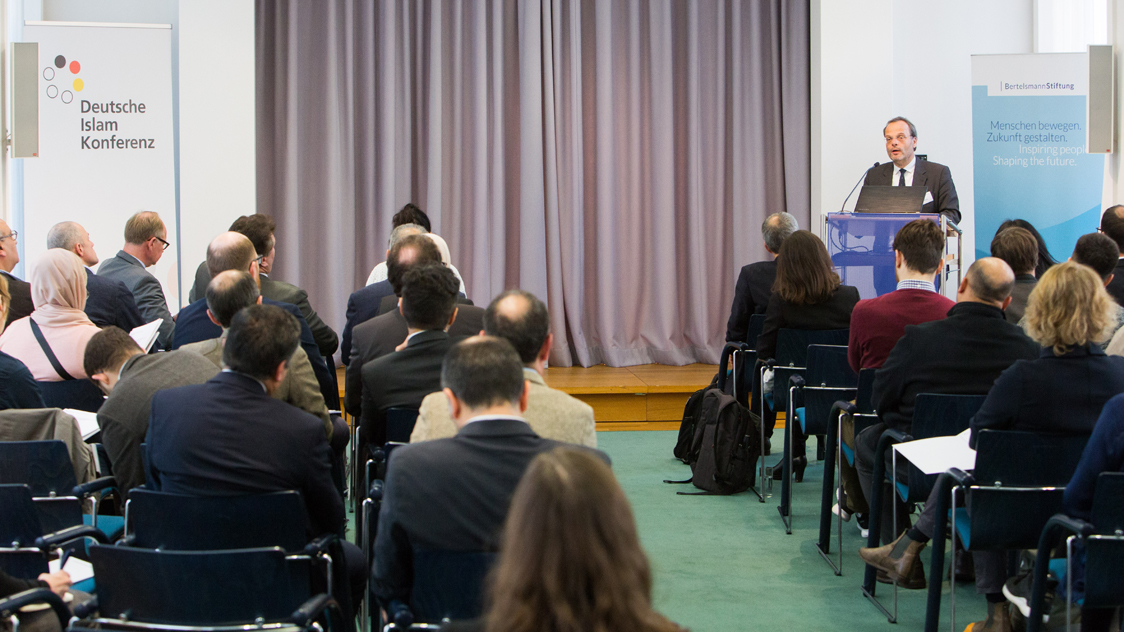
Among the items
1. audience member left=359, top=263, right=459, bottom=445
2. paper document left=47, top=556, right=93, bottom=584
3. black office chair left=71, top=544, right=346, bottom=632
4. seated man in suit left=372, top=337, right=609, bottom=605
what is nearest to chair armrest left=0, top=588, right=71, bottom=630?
black office chair left=71, top=544, right=346, bottom=632

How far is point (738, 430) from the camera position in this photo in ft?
16.5

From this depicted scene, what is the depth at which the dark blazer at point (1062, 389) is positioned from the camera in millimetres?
2744

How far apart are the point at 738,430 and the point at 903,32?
14.0 feet

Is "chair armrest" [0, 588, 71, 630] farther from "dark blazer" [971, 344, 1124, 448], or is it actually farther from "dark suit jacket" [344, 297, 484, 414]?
"dark blazer" [971, 344, 1124, 448]

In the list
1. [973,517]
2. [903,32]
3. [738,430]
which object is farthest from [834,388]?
[903,32]

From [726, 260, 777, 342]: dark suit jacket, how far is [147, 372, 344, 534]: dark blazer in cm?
320

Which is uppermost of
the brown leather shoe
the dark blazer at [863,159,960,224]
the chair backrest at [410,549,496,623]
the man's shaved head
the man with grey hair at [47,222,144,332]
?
the dark blazer at [863,159,960,224]

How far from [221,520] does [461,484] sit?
0.65 m

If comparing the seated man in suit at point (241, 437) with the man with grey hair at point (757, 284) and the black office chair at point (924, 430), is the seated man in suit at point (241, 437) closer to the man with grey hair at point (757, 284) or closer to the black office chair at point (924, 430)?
the black office chair at point (924, 430)

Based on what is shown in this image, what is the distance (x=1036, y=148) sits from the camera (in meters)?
7.06

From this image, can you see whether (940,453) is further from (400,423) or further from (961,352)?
(400,423)

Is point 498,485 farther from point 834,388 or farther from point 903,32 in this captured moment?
point 903,32

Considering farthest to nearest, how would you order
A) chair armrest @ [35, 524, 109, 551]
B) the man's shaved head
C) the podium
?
1. the podium
2. the man's shaved head
3. chair armrest @ [35, 524, 109, 551]

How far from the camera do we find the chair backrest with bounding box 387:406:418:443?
303 centimetres
